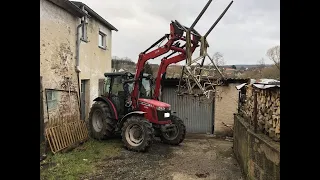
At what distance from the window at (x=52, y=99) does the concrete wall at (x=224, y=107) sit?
619cm

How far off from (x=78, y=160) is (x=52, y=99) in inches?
89.0

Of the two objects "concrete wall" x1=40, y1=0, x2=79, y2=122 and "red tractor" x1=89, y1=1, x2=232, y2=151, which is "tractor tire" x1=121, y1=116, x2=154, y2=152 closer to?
"red tractor" x1=89, y1=1, x2=232, y2=151

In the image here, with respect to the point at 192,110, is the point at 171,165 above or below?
below

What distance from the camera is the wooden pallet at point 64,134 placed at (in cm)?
617

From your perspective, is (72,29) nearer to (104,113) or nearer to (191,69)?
(104,113)

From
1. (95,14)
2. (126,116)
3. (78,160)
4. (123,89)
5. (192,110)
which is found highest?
(95,14)

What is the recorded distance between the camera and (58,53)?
7879mm

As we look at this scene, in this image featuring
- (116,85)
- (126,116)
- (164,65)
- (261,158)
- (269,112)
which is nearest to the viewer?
(261,158)

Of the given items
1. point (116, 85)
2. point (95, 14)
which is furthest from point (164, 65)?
point (95, 14)

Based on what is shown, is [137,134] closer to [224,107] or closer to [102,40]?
[224,107]

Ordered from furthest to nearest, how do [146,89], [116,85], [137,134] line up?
[146,89], [116,85], [137,134]

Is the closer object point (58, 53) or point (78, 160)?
point (78, 160)
